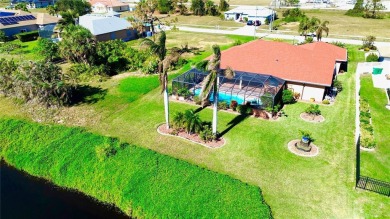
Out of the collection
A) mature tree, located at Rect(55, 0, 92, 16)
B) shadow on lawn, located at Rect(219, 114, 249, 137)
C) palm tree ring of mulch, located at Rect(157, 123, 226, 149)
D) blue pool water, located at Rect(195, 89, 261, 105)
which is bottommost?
palm tree ring of mulch, located at Rect(157, 123, 226, 149)

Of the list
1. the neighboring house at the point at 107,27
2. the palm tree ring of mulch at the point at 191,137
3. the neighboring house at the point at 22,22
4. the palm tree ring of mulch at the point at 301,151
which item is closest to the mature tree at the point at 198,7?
the neighboring house at the point at 107,27

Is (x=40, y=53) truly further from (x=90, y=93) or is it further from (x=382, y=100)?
(x=382, y=100)

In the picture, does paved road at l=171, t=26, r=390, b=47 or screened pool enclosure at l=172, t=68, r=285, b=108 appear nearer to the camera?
screened pool enclosure at l=172, t=68, r=285, b=108

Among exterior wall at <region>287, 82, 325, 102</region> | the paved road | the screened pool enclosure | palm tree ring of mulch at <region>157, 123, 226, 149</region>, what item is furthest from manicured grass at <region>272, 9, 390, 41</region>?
palm tree ring of mulch at <region>157, 123, 226, 149</region>

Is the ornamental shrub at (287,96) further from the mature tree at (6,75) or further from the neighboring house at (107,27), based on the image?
the neighboring house at (107,27)

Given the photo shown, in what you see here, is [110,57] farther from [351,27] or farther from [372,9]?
[372,9]

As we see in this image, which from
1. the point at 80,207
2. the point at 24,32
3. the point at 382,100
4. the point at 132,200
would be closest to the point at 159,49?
the point at 132,200

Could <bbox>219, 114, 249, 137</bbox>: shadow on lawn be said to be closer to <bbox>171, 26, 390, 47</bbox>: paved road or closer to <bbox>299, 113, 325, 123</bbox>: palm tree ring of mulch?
<bbox>299, 113, 325, 123</bbox>: palm tree ring of mulch

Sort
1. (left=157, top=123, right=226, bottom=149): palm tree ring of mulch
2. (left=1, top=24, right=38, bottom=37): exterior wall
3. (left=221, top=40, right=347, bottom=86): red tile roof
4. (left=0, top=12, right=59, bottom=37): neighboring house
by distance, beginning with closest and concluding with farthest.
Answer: (left=157, top=123, right=226, bottom=149): palm tree ring of mulch, (left=221, top=40, right=347, bottom=86): red tile roof, (left=1, top=24, right=38, bottom=37): exterior wall, (left=0, top=12, right=59, bottom=37): neighboring house
